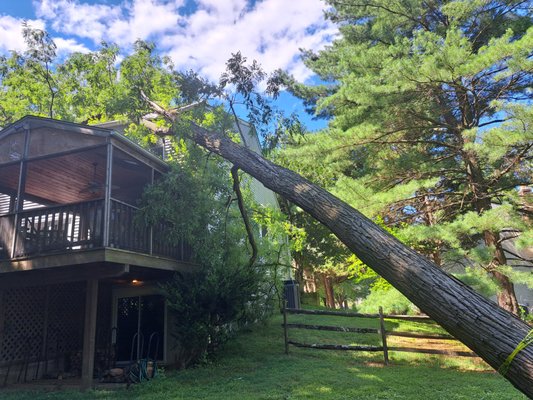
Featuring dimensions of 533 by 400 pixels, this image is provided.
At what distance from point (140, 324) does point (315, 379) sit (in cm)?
539

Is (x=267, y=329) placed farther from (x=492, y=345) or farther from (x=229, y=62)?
(x=492, y=345)

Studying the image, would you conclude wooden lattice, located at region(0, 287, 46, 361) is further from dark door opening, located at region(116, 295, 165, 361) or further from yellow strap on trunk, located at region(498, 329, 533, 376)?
yellow strap on trunk, located at region(498, 329, 533, 376)

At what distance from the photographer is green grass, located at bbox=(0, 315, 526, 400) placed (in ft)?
21.4

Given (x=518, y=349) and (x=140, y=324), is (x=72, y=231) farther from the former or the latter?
(x=518, y=349)

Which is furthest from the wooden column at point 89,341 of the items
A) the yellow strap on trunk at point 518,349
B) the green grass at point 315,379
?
the yellow strap on trunk at point 518,349

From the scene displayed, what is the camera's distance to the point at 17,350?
9109 millimetres

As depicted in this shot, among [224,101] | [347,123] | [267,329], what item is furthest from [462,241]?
[224,101]

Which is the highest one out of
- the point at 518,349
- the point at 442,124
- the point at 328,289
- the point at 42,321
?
the point at 442,124

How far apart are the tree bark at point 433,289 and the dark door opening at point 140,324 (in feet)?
22.1

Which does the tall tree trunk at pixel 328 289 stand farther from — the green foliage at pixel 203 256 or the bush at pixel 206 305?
the bush at pixel 206 305

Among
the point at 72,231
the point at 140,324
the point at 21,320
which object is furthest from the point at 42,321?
the point at 72,231

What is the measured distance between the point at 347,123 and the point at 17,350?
33.6ft

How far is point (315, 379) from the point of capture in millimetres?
7418

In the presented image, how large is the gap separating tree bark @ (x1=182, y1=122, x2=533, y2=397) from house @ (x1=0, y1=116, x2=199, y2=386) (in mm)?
4319
